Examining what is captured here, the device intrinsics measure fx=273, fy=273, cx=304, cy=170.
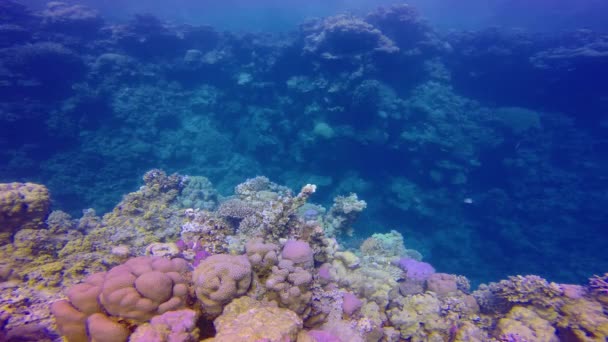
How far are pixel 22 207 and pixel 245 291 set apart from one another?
5.07 metres

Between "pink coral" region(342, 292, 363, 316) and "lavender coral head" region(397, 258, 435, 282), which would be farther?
"lavender coral head" region(397, 258, 435, 282)

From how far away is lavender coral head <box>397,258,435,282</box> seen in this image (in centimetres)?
619

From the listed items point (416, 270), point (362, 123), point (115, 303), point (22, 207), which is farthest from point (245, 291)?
point (362, 123)

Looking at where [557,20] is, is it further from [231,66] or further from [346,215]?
[346,215]

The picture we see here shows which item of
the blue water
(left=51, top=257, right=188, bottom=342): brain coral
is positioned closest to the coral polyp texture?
(left=51, top=257, right=188, bottom=342): brain coral

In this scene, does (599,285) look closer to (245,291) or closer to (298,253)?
(298,253)

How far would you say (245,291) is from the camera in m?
3.14

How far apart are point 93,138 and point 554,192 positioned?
22.1 metres

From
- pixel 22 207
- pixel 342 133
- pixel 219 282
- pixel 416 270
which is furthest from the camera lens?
pixel 342 133

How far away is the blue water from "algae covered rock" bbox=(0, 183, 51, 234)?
7874 mm

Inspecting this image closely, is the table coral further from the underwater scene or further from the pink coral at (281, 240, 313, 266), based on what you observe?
the pink coral at (281, 240, 313, 266)

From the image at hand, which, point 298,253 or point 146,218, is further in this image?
point 146,218

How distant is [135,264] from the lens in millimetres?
2971

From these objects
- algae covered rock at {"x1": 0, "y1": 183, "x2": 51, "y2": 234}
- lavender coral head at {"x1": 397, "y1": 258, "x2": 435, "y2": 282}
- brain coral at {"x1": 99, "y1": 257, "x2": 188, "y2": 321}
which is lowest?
algae covered rock at {"x1": 0, "y1": 183, "x2": 51, "y2": 234}
